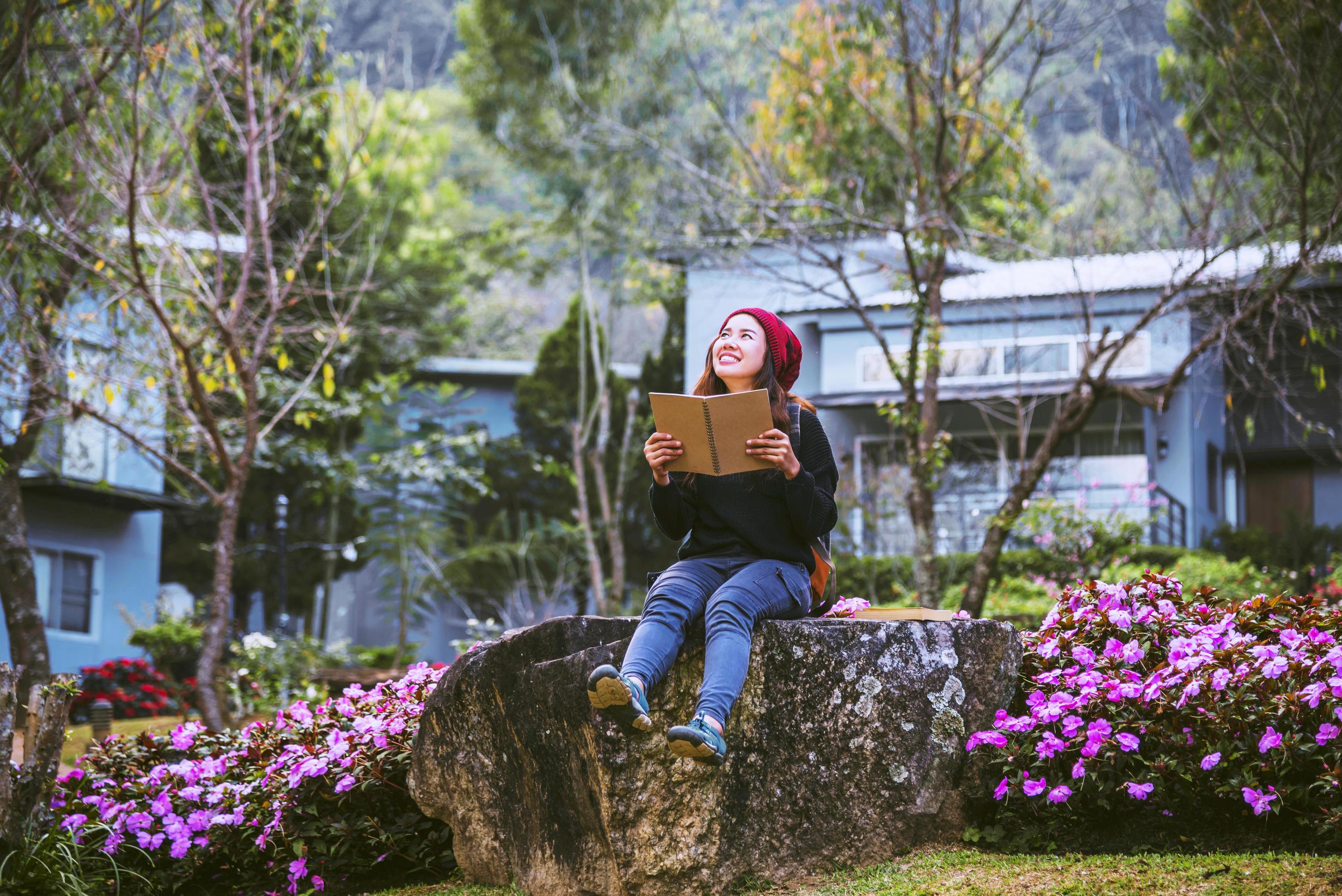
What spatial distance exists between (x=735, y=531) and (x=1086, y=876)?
4.83 ft

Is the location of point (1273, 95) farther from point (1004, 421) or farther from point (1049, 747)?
point (1004, 421)

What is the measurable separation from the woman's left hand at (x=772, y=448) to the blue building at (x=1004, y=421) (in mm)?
10005

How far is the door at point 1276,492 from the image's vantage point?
17609mm

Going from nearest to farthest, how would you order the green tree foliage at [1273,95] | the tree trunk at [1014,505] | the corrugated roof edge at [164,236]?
the green tree foliage at [1273,95]
the corrugated roof edge at [164,236]
the tree trunk at [1014,505]

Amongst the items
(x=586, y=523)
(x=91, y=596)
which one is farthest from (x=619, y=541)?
(x=91, y=596)

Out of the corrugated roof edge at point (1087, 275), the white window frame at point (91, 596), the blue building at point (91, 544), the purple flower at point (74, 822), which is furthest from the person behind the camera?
the white window frame at point (91, 596)

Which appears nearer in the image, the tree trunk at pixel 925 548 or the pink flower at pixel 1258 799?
the pink flower at pixel 1258 799

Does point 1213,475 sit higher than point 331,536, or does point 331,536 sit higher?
point 1213,475

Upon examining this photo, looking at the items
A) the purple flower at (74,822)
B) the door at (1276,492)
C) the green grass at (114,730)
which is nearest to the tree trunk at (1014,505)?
the purple flower at (74,822)

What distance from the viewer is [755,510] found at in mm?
3857

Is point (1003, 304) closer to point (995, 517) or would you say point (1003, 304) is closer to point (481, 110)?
point (995, 517)

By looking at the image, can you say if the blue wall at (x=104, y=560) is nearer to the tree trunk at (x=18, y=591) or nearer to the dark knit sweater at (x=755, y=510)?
the tree trunk at (x=18, y=591)

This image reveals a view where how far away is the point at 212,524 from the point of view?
19531mm

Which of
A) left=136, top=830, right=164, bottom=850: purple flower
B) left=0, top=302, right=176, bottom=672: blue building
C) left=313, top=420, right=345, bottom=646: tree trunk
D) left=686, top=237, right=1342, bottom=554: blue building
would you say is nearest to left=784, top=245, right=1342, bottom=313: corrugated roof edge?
left=686, top=237, right=1342, bottom=554: blue building
